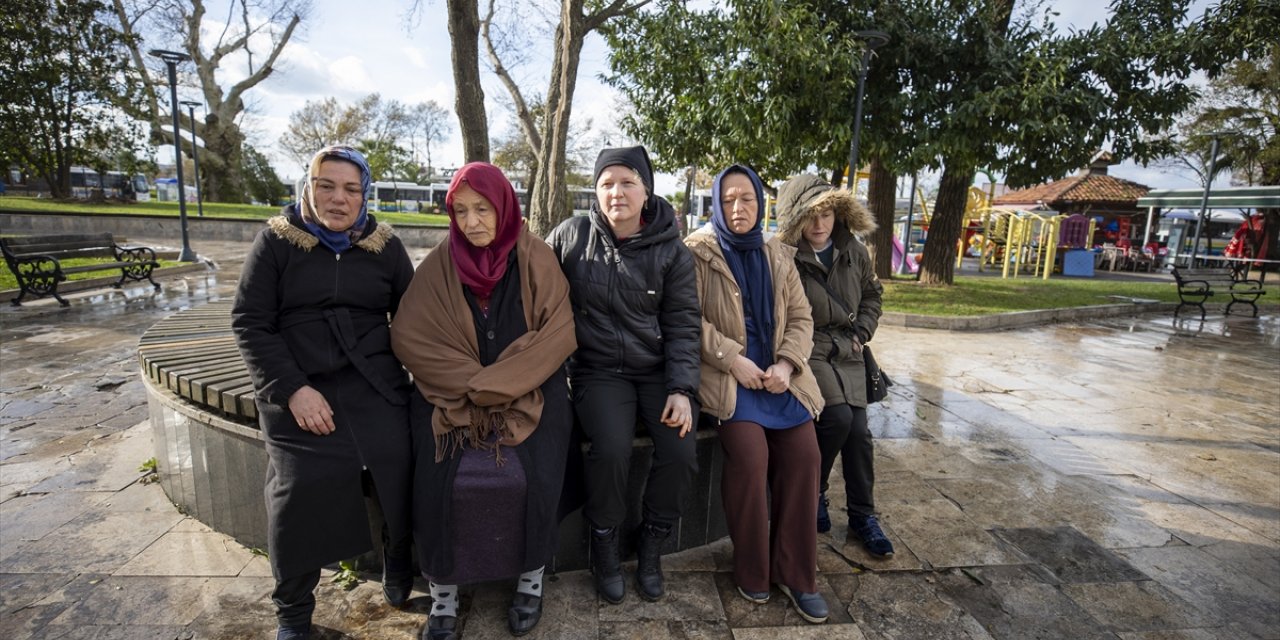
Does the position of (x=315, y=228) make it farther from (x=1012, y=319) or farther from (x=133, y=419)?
(x=1012, y=319)

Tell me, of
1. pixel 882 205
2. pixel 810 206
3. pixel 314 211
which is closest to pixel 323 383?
pixel 314 211

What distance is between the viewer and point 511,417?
231cm

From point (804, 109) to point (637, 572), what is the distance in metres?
9.15

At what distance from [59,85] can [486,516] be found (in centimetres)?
2542

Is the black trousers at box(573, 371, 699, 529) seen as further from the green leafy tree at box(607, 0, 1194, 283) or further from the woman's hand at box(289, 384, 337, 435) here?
the green leafy tree at box(607, 0, 1194, 283)

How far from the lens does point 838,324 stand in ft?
10.1

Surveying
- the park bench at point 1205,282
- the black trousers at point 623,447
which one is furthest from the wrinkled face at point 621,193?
the park bench at point 1205,282

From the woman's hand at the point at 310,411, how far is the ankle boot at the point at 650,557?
1.27 metres

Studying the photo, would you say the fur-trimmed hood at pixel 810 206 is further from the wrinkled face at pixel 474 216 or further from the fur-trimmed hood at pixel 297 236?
the fur-trimmed hood at pixel 297 236

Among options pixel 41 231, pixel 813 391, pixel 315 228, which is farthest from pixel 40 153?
pixel 813 391

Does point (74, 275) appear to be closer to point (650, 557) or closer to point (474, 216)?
point (474, 216)

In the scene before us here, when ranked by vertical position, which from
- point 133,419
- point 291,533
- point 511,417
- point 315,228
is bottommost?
point 133,419

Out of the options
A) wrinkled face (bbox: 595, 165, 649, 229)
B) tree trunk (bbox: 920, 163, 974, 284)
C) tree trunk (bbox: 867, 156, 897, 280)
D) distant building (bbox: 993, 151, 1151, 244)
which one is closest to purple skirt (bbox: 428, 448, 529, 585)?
wrinkled face (bbox: 595, 165, 649, 229)

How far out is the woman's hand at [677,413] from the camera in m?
2.48
